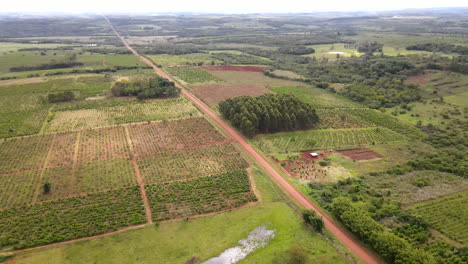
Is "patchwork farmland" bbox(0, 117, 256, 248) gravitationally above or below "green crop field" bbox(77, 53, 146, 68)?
below

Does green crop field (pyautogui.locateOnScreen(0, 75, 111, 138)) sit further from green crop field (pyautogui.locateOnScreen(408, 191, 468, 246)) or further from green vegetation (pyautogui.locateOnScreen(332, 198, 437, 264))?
green crop field (pyautogui.locateOnScreen(408, 191, 468, 246))

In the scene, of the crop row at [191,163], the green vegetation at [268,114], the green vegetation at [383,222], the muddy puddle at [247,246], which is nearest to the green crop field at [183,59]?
the green vegetation at [268,114]

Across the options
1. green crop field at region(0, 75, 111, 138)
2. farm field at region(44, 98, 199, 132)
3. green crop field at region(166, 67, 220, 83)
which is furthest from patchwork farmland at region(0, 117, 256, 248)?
green crop field at region(166, 67, 220, 83)

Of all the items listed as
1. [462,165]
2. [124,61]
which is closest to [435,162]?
[462,165]

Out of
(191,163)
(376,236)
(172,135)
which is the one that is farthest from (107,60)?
(376,236)

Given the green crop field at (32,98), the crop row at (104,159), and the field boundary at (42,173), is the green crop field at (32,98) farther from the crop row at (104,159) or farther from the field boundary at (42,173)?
the field boundary at (42,173)

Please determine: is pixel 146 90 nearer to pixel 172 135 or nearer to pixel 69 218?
pixel 172 135

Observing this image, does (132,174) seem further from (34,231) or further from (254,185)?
(254,185)
